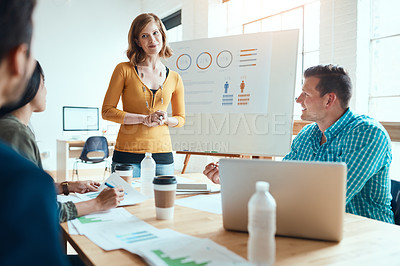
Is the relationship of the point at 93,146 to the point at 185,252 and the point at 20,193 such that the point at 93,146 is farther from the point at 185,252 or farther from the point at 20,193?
the point at 20,193

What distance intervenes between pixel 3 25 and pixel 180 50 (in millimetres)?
2407

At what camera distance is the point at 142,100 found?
6.35 ft

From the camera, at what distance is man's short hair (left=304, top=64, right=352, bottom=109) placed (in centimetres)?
156

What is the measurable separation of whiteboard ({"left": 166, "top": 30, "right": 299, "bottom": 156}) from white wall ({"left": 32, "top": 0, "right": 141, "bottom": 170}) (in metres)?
3.81

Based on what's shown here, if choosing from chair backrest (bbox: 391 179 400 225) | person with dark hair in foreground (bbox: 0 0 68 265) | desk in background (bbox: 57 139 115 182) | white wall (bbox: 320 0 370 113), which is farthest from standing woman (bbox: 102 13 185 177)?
desk in background (bbox: 57 139 115 182)

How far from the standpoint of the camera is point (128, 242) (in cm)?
82

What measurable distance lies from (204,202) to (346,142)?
2.11ft

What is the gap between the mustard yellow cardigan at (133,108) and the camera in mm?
1884

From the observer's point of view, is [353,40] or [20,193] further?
[353,40]

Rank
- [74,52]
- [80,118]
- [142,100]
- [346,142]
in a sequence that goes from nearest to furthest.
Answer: [346,142]
[142,100]
[80,118]
[74,52]

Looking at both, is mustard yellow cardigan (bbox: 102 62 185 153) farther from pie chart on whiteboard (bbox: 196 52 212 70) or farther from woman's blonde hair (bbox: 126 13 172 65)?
pie chart on whiteboard (bbox: 196 52 212 70)

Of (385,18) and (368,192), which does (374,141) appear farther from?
(385,18)

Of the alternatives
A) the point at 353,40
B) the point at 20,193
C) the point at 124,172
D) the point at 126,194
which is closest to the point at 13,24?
the point at 20,193

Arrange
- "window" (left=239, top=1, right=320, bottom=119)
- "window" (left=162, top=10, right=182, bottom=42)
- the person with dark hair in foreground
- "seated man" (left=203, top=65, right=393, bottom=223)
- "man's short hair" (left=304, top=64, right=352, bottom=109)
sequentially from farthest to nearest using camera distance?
"window" (left=162, top=10, right=182, bottom=42)
"window" (left=239, top=1, right=320, bottom=119)
"man's short hair" (left=304, top=64, right=352, bottom=109)
"seated man" (left=203, top=65, right=393, bottom=223)
the person with dark hair in foreground
